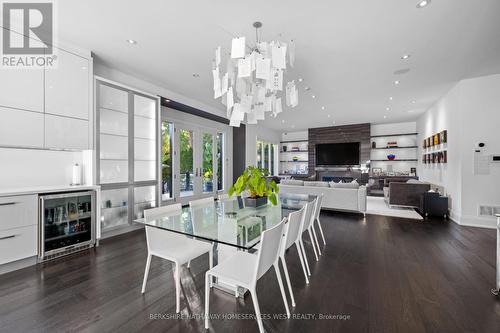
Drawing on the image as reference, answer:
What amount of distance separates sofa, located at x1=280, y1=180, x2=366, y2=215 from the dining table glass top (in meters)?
3.10

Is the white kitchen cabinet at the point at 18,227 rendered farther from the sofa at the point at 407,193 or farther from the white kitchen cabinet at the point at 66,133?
the sofa at the point at 407,193

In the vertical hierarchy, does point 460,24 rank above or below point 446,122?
above

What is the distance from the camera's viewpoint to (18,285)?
2238 mm

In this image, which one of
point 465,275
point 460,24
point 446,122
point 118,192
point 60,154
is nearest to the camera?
point 465,275

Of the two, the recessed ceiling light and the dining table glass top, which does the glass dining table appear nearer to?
the dining table glass top

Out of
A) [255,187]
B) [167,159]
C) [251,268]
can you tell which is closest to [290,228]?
[251,268]

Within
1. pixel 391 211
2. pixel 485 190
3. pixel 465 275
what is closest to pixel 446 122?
pixel 485 190

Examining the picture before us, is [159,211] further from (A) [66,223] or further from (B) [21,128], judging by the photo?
(B) [21,128]

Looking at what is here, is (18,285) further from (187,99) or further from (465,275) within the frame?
(465,275)

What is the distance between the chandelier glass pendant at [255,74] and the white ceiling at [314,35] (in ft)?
1.21

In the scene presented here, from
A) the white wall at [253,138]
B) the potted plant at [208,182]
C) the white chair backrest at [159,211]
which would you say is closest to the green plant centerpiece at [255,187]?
the white chair backrest at [159,211]

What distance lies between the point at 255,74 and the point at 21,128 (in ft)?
9.90

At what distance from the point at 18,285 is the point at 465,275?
190 inches

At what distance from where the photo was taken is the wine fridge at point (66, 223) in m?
2.74
